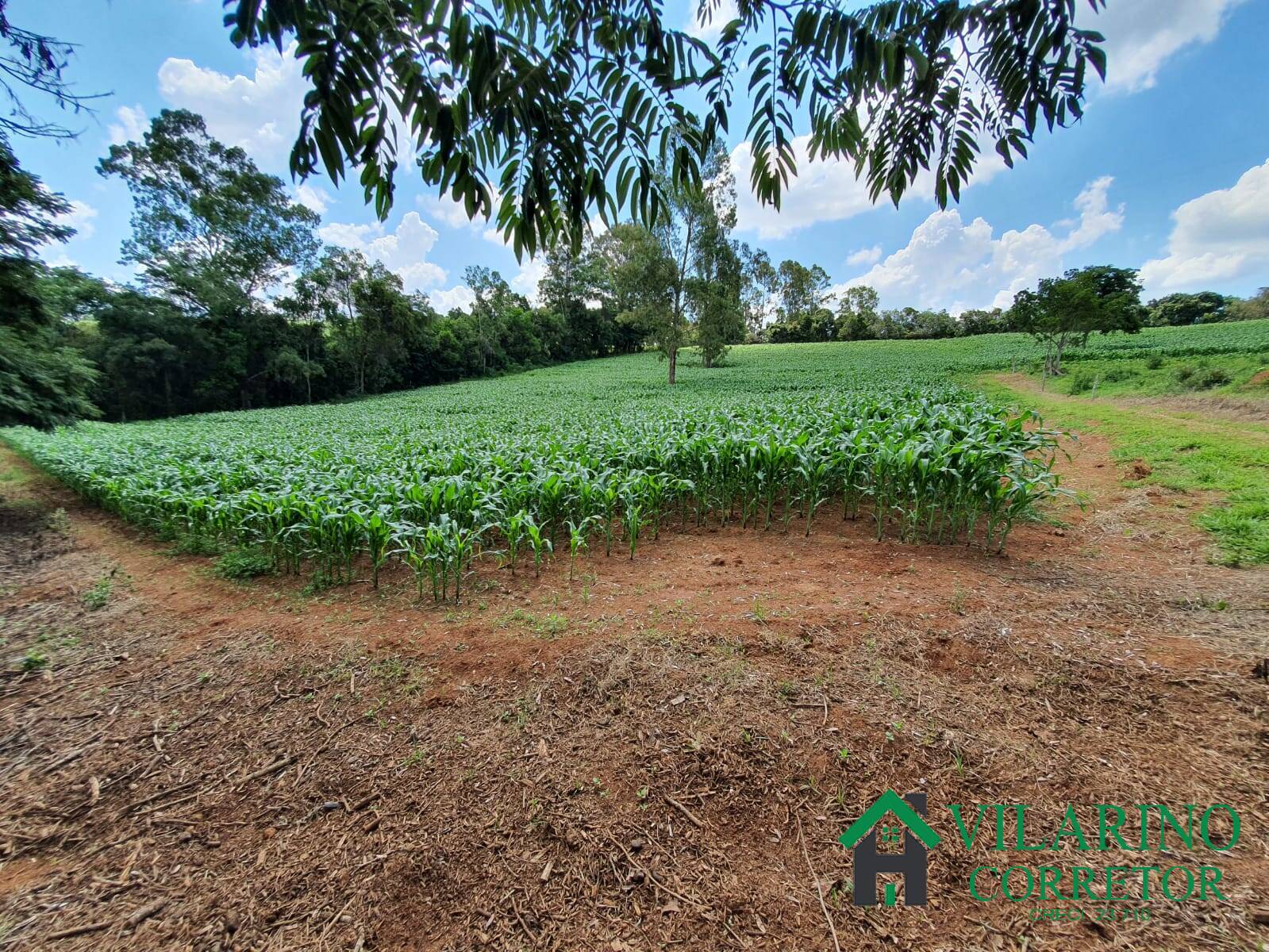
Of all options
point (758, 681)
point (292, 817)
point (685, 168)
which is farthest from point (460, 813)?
point (685, 168)

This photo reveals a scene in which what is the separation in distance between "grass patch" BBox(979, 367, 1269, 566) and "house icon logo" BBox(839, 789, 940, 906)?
13.8 ft

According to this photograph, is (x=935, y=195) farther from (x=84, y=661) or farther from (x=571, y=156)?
(x=84, y=661)

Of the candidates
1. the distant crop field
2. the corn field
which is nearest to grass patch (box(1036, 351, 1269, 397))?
the corn field

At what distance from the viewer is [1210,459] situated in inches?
246

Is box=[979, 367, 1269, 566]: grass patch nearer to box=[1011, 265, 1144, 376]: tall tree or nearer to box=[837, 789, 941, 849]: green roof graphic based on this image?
box=[837, 789, 941, 849]: green roof graphic

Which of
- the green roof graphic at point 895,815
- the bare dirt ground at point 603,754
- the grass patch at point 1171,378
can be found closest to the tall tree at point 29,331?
the bare dirt ground at point 603,754

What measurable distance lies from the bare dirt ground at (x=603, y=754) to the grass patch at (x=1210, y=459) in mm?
788

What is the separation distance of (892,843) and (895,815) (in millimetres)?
96

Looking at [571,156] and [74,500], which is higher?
[571,156]

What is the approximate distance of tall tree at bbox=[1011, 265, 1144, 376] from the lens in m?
19.5

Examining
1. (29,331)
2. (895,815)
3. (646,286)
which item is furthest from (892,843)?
(646,286)

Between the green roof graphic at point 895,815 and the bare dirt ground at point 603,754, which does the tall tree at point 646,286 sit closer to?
the bare dirt ground at point 603,754

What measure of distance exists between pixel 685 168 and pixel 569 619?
108 inches

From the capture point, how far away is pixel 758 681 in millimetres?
2410
